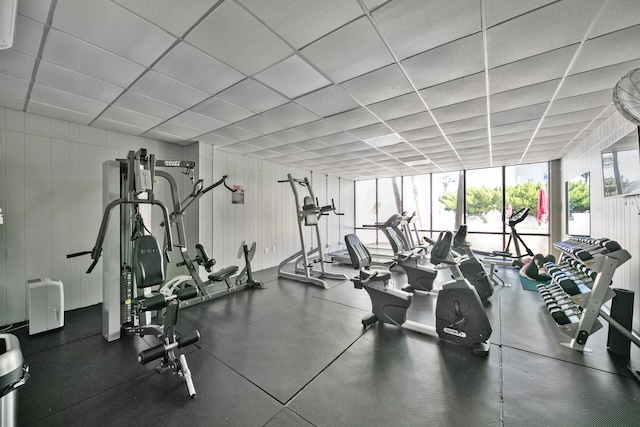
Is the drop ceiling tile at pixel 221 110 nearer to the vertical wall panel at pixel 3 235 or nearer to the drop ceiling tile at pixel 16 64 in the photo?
the drop ceiling tile at pixel 16 64

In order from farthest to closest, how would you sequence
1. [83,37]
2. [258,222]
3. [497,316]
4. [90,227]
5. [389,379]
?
[258,222] < [90,227] < [497,316] < [389,379] < [83,37]

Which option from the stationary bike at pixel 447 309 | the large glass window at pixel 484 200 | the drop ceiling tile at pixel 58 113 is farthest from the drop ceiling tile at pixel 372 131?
the large glass window at pixel 484 200

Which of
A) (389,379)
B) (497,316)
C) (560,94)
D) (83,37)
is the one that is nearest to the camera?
(83,37)

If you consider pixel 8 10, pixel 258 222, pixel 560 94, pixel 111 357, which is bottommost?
pixel 111 357

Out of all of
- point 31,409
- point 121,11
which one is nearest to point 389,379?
point 31,409

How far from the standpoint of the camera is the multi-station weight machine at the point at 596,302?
2.19m

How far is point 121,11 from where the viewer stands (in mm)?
1665

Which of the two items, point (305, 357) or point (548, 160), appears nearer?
point (305, 357)

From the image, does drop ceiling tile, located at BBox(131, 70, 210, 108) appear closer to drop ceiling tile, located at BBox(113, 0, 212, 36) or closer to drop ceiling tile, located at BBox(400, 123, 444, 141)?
drop ceiling tile, located at BBox(113, 0, 212, 36)

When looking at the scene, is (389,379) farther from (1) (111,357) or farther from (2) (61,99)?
(2) (61,99)

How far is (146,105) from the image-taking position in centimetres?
312

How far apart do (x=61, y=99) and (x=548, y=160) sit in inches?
376

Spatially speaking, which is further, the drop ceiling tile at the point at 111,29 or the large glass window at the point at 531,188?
the large glass window at the point at 531,188

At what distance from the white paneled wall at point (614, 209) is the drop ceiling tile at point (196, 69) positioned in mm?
4493
